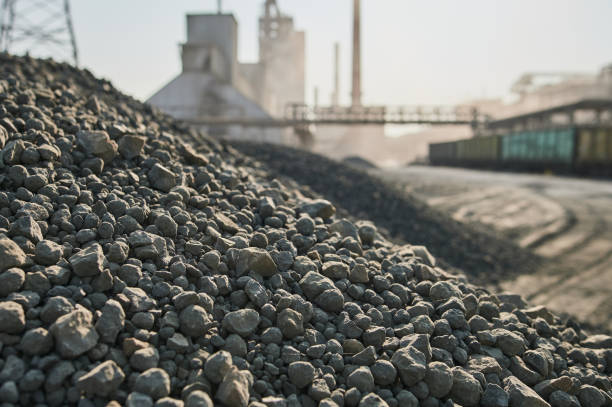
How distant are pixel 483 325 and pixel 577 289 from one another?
3.71 metres

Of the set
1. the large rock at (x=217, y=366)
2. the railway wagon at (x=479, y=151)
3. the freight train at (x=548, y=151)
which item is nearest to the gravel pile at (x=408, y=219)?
the large rock at (x=217, y=366)

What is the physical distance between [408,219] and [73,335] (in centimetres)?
574

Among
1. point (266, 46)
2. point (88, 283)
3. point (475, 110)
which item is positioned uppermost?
point (266, 46)

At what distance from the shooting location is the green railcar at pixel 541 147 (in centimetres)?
1794

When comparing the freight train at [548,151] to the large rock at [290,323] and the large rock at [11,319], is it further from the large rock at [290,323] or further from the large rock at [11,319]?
the large rock at [11,319]

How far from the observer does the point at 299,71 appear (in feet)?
184

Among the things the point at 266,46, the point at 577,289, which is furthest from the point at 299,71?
the point at 577,289

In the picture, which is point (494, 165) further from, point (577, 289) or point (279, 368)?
point (279, 368)

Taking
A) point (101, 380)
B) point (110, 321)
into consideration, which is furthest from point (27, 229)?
point (101, 380)

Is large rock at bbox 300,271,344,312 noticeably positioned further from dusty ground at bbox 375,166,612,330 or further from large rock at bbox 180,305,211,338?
dusty ground at bbox 375,166,612,330

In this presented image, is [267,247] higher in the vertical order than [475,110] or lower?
lower

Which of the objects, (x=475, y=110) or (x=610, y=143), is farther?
(x=475, y=110)

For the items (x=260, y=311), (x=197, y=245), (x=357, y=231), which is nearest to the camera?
(x=260, y=311)

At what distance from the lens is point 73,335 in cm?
166
